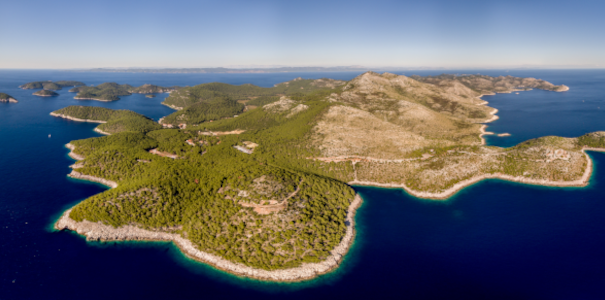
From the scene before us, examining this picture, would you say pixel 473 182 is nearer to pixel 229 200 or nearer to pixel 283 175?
pixel 283 175

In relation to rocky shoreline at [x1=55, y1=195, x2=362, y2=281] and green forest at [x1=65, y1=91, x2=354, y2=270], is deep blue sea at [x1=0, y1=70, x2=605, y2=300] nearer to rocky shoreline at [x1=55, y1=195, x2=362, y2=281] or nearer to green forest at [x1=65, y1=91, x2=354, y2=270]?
rocky shoreline at [x1=55, y1=195, x2=362, y2=281]

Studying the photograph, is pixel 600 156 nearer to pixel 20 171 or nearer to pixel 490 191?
pixel 490 191

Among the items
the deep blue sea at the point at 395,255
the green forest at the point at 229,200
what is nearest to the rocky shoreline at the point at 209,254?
the green forest at the point at 229,200

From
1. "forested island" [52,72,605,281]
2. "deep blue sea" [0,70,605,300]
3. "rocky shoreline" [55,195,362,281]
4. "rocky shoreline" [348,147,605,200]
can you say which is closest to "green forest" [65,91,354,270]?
"forested island" [52,72,605,281]

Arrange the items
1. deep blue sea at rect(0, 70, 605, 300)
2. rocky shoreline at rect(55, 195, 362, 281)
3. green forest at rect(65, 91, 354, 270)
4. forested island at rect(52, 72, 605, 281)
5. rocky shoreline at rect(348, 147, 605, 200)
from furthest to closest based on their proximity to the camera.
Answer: rocky shoreline at rect(348, 147, 605, 200) → forested island at rect(52, 72, 605, 281) → green forest at rect(65, 91, 354, 270) → rocky shoreline at rect(55, 195, 362, 281) → deep blue sea at rect(0, 70, 605, 300)

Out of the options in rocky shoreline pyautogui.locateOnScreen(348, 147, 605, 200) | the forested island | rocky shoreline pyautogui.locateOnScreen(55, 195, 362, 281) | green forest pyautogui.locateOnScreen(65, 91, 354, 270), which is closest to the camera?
rocky shoreline pyautogui.locateOnScreen(55, 195, 362, 281)

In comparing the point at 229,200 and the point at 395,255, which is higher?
the point at 229,200

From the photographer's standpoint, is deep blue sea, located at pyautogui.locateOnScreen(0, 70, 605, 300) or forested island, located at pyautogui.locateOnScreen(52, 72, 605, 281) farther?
forested island, located at pyautogui.locateOnScreen(52, 72, 605, 281)

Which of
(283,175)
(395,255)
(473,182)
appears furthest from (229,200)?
(473,182)
